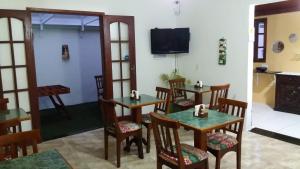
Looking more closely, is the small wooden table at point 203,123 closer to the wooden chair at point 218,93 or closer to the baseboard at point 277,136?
the wooden chair at point 218,93

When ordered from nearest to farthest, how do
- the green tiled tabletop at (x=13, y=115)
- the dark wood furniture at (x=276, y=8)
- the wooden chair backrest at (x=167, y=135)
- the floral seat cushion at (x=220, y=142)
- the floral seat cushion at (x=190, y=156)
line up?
the wooden chair backrest at (x=167, y=135) < the floral seat cushion at (x=190, y=156) < the floral seat cushion at (x=220, y=142) < the green tiled tabletop at (x=13, y=115) < the dark wood furniture at (x=276, y=8)

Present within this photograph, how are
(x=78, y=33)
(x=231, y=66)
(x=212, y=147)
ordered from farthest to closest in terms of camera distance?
(x=78, y=33), (x=231, y=66), (x=212, y=147)

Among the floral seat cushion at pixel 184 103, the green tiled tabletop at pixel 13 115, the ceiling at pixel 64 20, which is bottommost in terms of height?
the floral seat cushion at pixel 184 103

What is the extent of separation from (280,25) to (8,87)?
18.5 ft

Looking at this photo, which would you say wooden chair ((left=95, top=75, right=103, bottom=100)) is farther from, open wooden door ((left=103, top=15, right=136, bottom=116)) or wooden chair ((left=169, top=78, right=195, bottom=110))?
wooden chair ((left=169, top=78, right=195, bottom=110))

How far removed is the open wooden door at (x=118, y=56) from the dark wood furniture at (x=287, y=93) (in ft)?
10.5

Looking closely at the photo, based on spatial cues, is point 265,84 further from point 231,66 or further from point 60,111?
point 60,111

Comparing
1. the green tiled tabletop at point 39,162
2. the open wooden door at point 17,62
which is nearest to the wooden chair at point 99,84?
the open wooden door at point 17,62

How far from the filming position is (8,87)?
3.86 m

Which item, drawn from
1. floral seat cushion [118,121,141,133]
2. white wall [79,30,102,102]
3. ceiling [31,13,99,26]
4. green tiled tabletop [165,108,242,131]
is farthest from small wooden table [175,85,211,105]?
white wall [79,30,102,102]

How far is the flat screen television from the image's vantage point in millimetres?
5250

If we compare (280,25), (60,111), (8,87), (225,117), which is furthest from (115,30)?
(280,25)

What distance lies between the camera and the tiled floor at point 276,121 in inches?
169

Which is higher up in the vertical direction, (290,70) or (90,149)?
(290,70)
